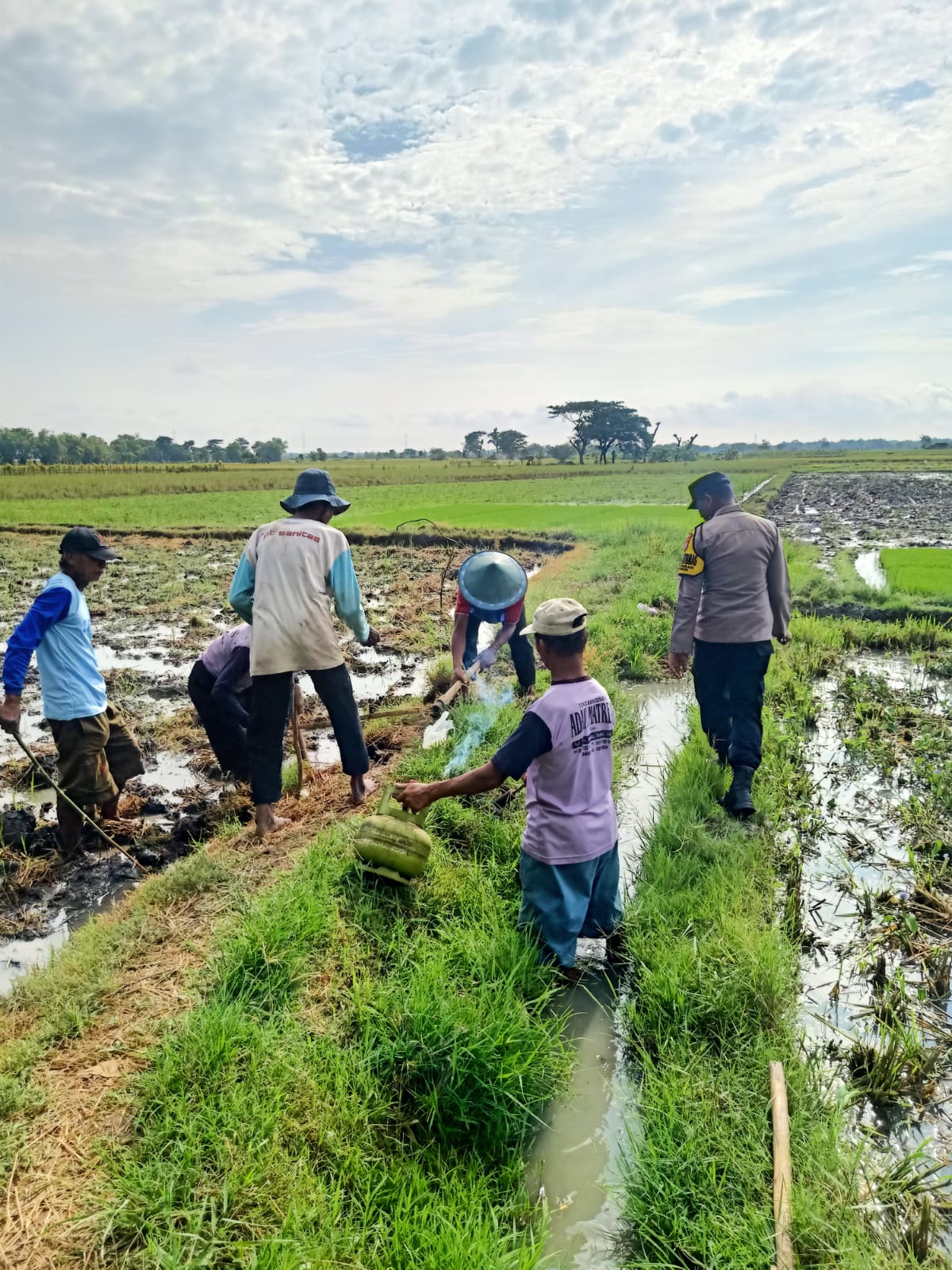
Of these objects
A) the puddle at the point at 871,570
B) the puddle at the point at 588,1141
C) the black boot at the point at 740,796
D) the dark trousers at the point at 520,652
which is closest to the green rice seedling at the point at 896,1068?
the puddle at the point at 588,1141

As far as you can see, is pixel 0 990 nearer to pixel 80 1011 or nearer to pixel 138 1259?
pixel 80 1011

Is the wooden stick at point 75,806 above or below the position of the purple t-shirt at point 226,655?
below

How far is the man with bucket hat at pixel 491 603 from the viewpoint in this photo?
16.3 feet

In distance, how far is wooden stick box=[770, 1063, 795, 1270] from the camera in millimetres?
1830

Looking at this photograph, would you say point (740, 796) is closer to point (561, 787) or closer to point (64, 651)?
point (561, 787)

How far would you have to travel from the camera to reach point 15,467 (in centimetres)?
4534

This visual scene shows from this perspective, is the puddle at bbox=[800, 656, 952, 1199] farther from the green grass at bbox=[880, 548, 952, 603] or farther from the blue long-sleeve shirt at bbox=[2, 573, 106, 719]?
the green grass at bbox=[880, 548, 952, 603]

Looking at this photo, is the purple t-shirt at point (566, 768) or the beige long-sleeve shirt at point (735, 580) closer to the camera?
the purple t-shirt at point (566, 768)

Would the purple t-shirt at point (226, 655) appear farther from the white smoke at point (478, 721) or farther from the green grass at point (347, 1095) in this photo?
the green grass at point (347, 1095)

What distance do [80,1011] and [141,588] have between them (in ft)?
35.9

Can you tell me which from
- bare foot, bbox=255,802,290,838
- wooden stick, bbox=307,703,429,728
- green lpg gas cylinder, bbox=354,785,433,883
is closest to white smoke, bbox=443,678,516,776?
wooden stick, bbox=307,703,429,728

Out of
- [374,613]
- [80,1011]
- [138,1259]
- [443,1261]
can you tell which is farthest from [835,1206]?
[374,613]

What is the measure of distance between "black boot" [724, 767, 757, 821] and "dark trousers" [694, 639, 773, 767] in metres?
0.05

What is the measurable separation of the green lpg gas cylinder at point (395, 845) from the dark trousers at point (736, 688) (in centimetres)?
207
